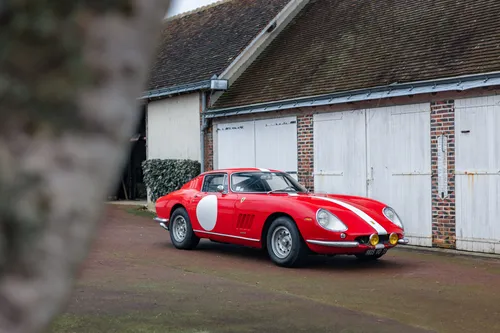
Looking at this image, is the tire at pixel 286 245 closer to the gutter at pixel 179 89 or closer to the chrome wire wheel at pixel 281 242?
the chrome wire wheel at pixel 281 242

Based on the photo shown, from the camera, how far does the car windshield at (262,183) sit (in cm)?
1046

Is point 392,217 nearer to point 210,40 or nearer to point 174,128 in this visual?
point 174,128

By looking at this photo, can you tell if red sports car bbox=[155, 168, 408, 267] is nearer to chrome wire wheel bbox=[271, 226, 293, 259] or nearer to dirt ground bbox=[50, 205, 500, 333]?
chrome wire wheel bbox=[271, 226, 293, 259]

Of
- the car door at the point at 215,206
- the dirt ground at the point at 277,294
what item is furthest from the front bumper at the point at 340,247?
the car door at the point at 215,206

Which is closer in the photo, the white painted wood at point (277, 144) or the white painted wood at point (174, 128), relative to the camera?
the white painted wood at point (277, 144)

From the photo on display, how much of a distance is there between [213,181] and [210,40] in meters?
10.8

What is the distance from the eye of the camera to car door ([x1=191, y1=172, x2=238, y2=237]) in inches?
411

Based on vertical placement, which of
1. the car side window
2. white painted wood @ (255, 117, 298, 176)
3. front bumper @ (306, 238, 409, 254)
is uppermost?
white painted wood @ (255, 117, 298, 176)

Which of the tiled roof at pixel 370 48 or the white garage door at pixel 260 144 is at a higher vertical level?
the tiled roof at pixel 370 48

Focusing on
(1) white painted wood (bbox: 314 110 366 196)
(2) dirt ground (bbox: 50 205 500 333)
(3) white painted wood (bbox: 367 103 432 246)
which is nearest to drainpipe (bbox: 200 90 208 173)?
(1) white painted wood (bbox: 314 110 366 196)

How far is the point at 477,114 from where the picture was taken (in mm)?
11273

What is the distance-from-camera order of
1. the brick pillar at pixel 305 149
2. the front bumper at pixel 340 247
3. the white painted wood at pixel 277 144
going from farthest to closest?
the white painted wood at pixel 277 144, the brick pillar at pixel 305 149, the front bumper at pixel 340 247

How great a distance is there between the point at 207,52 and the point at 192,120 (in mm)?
2678

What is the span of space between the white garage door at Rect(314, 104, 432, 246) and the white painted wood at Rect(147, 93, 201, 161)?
5.06 meters
